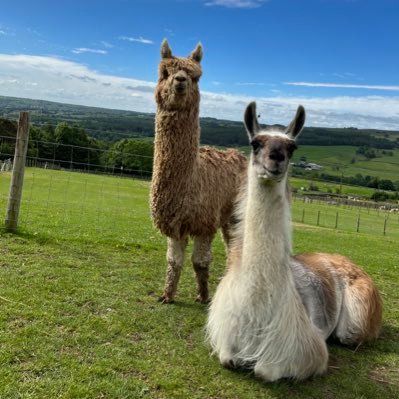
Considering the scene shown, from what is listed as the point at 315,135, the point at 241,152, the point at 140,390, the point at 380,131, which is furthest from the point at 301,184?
the point at 380,131

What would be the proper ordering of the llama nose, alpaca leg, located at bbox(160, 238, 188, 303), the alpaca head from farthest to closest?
alpaca leg, located at bbox(160, 238, 188, 303), the alpaca head, the llama nose

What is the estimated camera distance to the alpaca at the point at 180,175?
16.5 feet

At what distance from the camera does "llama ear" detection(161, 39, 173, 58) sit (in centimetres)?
512

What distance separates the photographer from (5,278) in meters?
5.40

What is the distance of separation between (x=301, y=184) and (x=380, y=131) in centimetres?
7536

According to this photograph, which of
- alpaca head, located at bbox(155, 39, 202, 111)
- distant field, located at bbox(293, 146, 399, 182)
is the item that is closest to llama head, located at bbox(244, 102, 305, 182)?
alpaca head, located at bbox(155, 39, 202, 111)

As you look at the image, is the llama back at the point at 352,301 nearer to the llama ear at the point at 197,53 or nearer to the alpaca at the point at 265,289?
the alpaca at the point at 265,289

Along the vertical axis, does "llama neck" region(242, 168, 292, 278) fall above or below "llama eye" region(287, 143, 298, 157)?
below

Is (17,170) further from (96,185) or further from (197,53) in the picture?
(96,185)

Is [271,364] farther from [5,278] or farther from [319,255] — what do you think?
[5,278]

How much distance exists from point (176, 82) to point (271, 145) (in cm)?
192

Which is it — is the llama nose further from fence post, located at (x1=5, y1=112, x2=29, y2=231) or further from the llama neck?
fence post, located at (x1=5, y1=112, x2=29, y2=231)

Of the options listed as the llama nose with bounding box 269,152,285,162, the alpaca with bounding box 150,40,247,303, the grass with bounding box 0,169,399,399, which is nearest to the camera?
the llama nose with bounding box 269,152,285,162

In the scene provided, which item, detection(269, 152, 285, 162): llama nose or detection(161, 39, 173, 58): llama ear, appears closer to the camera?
detection(269, 152, 285, 162): llama nose
